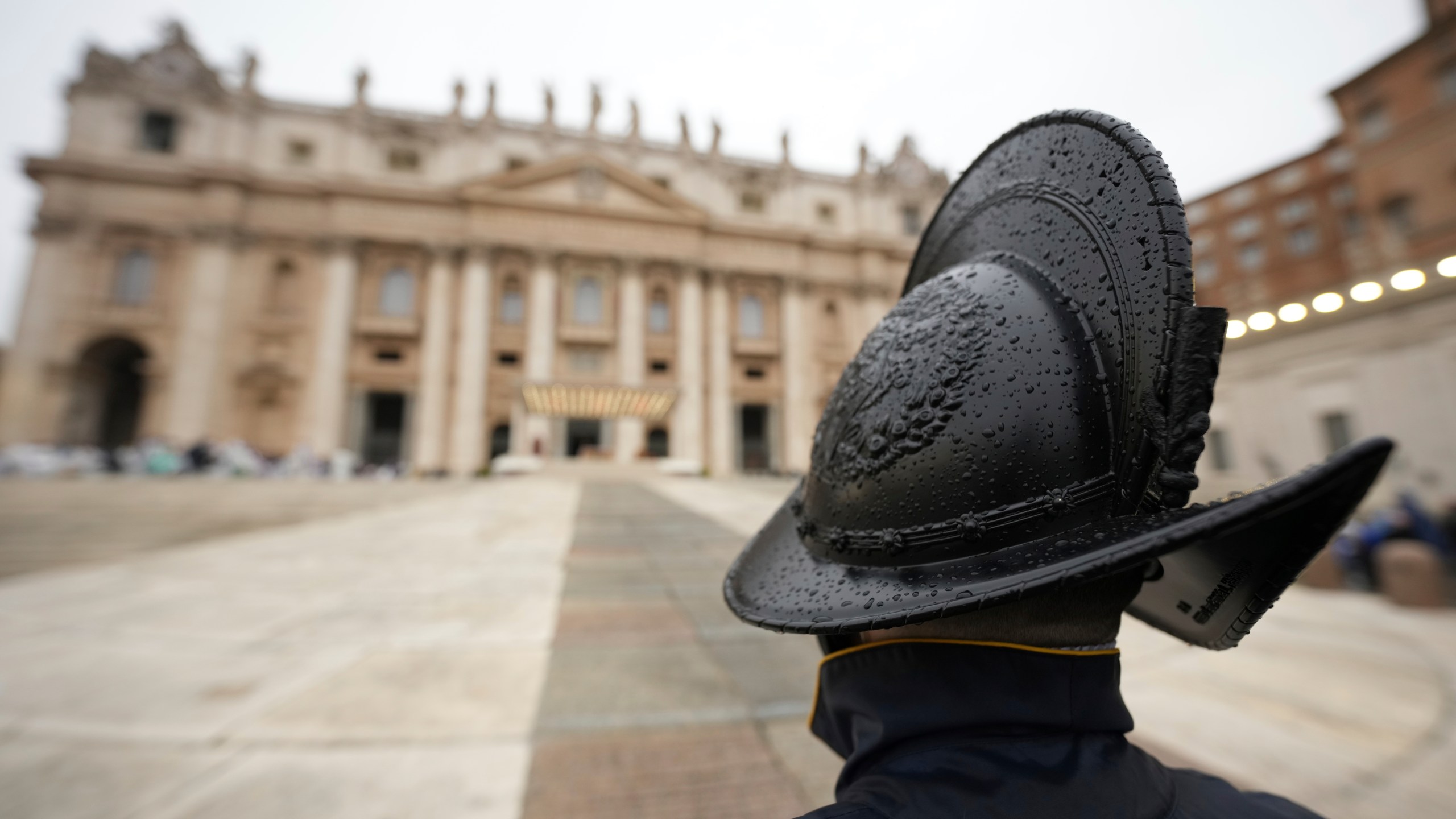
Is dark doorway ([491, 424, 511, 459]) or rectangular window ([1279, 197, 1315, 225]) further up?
rectangular window ([1279, 197, 1315, 225])

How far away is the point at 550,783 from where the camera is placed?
184cm

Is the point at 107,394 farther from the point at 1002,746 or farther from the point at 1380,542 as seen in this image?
the point at 1380,542

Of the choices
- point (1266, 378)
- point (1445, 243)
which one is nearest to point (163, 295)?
point (1266, 378)

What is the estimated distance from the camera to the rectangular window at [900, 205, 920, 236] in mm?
34719

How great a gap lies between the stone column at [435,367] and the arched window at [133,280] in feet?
36.5

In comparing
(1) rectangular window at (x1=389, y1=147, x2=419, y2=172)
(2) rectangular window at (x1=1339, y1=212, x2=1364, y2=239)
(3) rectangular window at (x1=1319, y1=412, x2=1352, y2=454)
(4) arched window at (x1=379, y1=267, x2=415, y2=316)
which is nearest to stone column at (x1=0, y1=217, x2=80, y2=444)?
(4) arched window at (x1=379, y1=267, x2=415, y2=316)

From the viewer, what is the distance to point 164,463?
645 inches

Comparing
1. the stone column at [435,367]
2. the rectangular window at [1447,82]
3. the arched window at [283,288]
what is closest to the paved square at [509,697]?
the stone column at [435,367]

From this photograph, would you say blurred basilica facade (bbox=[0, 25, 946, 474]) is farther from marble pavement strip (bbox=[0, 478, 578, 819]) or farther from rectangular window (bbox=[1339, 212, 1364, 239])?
Answer: rectangular window (bbox=[1339, 212, 1364, 239])

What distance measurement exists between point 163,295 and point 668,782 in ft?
109

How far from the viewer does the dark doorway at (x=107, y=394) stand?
2292 centimetres

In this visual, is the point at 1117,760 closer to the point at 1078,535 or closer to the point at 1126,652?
the point at 1078,535

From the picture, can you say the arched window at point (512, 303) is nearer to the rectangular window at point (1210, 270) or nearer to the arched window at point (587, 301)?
the arched window at point (587, 301)

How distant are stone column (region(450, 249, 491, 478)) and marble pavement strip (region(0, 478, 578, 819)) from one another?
19.9 meters
